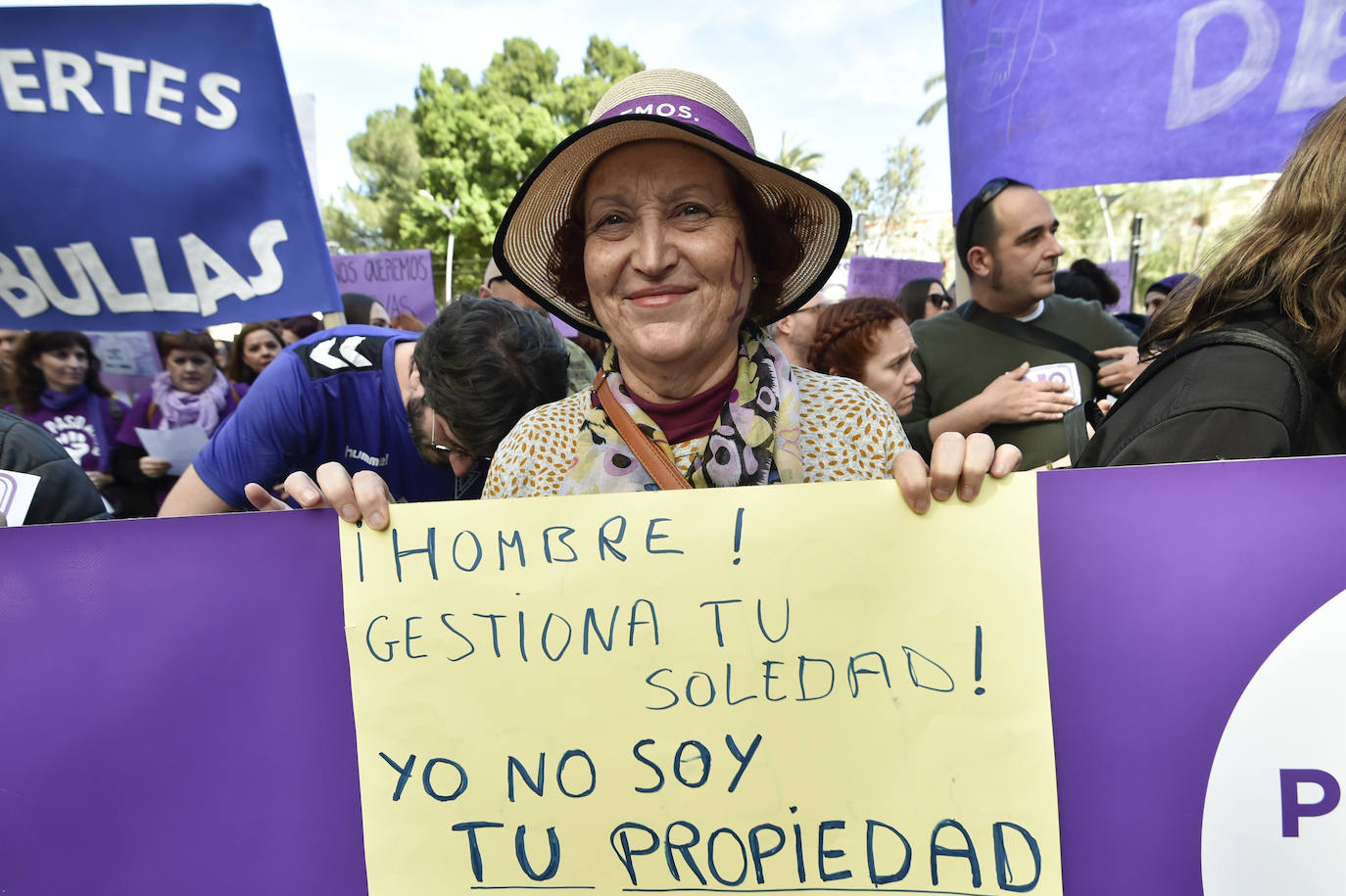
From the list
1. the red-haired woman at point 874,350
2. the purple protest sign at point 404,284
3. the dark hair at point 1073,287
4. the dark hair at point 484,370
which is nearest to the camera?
the dark hair at point 484,370

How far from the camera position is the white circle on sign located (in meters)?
1.03

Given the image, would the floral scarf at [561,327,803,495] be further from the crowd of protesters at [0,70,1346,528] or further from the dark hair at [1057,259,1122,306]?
the dark hair at [1057,259,1122,306]

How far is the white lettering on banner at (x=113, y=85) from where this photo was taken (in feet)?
7.68

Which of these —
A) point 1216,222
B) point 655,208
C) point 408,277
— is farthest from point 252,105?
→ point 1216,222

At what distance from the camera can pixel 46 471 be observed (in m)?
1.85

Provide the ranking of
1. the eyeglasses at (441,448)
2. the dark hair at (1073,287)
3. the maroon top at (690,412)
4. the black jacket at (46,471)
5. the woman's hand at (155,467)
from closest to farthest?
the maroon top at (690,412) < the black jacket at (46,471) < the eyeglasses at (441,448) < the woman's hand at (155,467) < the dark hair at (1073,287)

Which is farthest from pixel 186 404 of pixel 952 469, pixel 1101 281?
pixel 1101 281

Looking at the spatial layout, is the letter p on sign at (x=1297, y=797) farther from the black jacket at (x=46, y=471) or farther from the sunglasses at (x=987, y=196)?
the sunglasses at (x=987, y=196)

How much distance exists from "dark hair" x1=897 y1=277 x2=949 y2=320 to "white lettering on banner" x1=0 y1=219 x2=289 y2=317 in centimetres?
424

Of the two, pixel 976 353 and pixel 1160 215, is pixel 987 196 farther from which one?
pixel 1160 215

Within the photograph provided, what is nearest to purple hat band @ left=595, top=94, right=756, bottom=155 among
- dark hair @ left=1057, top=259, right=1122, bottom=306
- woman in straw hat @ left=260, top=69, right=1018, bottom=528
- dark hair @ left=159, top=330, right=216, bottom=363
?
woman in straw hat @ left=260, top=69, right=1018, bottom=528

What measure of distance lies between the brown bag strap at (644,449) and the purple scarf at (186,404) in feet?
10.6

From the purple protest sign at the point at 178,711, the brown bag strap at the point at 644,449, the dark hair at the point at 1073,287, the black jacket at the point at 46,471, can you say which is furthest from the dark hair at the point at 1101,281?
the purple protest sign at the point at 178,711

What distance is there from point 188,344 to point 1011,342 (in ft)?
12.2
